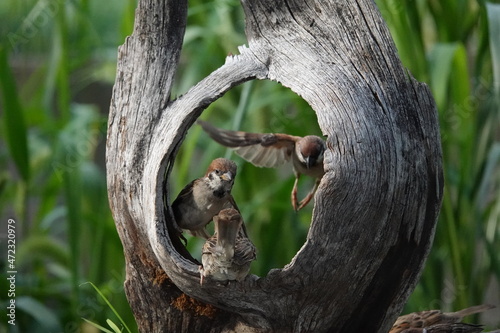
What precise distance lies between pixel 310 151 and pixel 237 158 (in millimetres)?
940

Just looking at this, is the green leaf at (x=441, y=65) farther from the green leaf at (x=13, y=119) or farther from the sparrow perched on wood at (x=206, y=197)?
the green leaf at (x=13, y=119)

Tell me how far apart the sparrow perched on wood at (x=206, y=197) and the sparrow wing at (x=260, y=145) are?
0.20m

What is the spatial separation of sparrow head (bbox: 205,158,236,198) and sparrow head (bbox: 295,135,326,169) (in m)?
0.37

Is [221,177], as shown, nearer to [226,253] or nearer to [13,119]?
[226,253]

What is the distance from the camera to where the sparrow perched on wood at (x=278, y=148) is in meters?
2.57

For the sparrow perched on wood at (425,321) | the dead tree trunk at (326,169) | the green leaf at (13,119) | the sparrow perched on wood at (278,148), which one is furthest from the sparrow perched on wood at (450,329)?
the green leaf at (13,119)

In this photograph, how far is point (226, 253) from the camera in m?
1.95

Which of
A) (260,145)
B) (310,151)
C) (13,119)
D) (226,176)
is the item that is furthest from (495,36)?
(13,119)

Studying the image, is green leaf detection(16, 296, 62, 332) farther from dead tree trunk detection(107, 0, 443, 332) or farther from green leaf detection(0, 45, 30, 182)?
dead tree trunk detection(107, 0, 443, 332)

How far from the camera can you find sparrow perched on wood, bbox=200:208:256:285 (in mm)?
1947

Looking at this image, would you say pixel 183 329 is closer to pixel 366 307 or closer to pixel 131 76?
pixel 366 307

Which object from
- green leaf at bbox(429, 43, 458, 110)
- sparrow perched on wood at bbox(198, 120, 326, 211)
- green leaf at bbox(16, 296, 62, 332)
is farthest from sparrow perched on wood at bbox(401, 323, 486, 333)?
green leaf at bbox(16, 296, 62, 332)

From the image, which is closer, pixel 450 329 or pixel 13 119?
pixel 450 329

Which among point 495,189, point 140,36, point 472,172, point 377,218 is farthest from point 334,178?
point 495,189
